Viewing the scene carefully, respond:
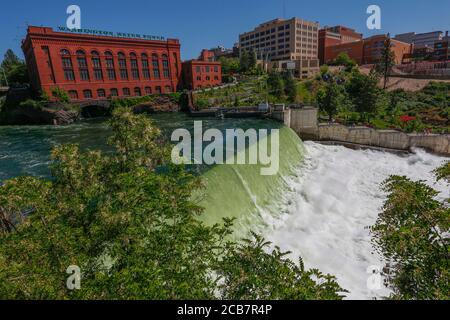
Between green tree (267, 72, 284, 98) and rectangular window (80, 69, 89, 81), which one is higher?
rectangular window (80, 69, 89, 81)

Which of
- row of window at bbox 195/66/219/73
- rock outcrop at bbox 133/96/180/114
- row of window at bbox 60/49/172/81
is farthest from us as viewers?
row of window at bbox 195/66/219/73

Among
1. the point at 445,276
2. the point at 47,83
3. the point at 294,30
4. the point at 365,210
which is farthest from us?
the point at 294,30

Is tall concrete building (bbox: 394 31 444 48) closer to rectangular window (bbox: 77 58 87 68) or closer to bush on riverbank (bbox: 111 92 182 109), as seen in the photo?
bush on riverbank (bbox: 111 92 182 109)

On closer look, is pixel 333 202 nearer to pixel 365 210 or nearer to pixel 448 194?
pixel 365 210

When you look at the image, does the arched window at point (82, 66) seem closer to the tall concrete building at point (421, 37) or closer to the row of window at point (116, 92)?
the row of window at point (116, 92)

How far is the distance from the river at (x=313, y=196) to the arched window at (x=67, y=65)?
35748 millimetres

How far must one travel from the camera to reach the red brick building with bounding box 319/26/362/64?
129625mm

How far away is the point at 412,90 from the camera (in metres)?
76.5

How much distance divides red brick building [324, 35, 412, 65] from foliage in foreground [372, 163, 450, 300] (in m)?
121

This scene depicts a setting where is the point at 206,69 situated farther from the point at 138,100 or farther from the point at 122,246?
the point at 122,246

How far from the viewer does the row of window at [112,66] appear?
68.8 m

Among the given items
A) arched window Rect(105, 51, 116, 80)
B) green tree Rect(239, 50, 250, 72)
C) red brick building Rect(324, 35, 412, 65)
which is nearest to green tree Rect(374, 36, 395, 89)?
red brick building Rect(324, 35, 412, 65)
